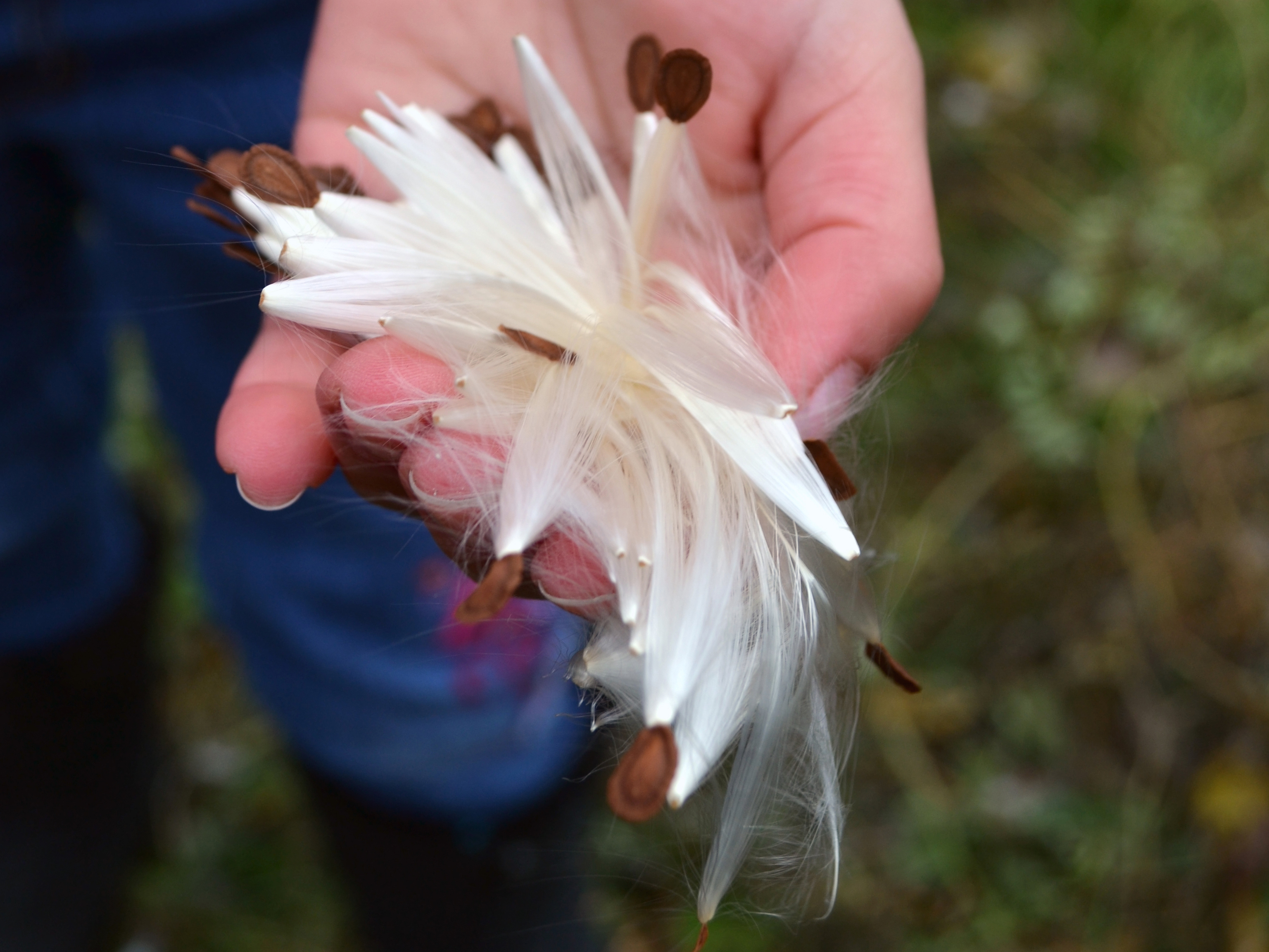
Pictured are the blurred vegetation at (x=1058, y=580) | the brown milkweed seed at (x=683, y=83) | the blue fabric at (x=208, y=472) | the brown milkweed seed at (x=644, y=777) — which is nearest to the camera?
the brown milkweed seed at (x=644, y=777)

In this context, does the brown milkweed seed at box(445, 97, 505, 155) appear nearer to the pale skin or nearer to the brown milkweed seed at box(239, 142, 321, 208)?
the pale skin

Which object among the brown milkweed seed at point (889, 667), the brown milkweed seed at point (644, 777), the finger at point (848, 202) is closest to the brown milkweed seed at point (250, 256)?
the finger at point (848, 202)

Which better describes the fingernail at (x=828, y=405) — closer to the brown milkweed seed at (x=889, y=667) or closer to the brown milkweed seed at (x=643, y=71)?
Result: the brown milkweed seed at (x=889, y=667)

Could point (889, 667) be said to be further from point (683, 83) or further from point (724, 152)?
point (724, 152)

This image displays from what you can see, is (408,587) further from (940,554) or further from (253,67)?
(940,554)

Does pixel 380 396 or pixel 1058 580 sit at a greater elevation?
pixel 380 396

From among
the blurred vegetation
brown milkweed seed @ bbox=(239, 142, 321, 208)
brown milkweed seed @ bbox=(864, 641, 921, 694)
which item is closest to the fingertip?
brown milkweed seed @ bbox=(239, 142, 321, 208)

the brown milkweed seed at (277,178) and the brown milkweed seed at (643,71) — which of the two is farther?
the brown milkweed seed at (643,71)

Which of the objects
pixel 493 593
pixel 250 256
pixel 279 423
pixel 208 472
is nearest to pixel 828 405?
pixel 493 593

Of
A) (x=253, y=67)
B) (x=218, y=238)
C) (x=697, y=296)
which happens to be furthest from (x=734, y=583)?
(x=253, y=67)
